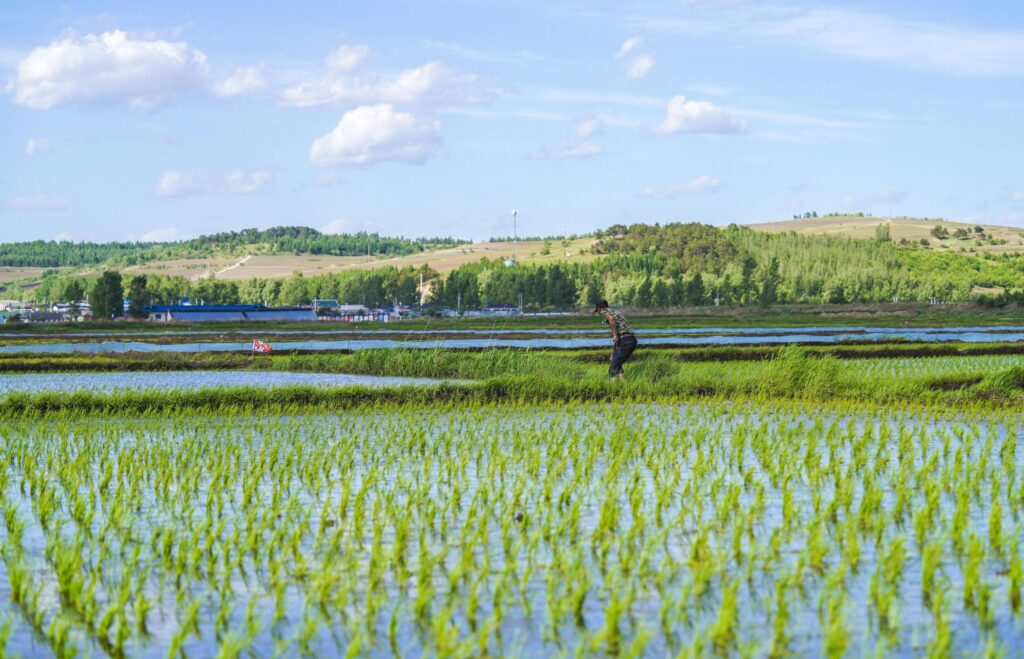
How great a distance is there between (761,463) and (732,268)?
17748cm

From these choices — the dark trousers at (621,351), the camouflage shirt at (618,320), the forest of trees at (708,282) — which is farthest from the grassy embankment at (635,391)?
the forest of trees at (708,282)

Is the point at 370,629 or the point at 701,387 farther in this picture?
the point at 701,387

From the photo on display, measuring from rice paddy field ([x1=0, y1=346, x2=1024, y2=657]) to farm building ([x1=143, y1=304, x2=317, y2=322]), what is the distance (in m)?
106

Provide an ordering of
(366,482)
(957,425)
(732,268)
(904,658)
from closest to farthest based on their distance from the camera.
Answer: (904,658) → (366,482) → (957,425) → (732,268)

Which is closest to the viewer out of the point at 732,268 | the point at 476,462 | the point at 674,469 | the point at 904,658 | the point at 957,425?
the point at 904,658

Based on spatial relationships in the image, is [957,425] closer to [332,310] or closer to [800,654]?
[800,654]

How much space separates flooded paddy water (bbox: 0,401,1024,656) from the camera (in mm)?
6797

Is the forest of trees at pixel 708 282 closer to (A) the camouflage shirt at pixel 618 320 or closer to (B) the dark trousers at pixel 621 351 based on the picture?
(B) the dark trousers at pixel 621 351

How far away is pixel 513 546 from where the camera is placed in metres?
8.67

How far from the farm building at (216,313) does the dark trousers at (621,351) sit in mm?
98610

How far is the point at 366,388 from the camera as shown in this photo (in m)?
21.8

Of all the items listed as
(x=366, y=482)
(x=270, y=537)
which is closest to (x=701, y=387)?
(x=366, y=482)

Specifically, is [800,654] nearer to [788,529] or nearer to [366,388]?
[788,529]

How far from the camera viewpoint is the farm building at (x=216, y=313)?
121 metres
